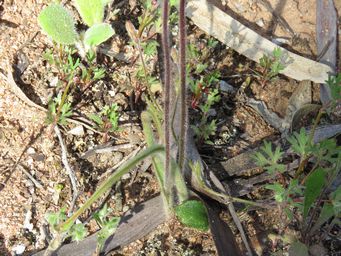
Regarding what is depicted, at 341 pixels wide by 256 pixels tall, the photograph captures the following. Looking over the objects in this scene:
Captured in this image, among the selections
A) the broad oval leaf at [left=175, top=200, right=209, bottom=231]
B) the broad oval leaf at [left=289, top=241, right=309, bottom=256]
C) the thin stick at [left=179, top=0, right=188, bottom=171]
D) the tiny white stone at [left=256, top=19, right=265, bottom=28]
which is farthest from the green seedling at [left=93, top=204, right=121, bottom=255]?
the tiny white stone at [left=256, top=19, right=265, bottom=28]

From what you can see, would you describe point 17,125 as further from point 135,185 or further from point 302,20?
point 302,20

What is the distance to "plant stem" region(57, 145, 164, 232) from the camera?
7.20 ft

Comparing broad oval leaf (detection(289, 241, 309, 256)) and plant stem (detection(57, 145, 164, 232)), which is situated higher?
plant stem (detection(57, 145, 164, 232))

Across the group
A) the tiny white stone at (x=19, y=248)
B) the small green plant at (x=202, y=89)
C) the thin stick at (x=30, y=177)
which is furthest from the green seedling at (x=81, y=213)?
the small green plant at (x=202, y=89)

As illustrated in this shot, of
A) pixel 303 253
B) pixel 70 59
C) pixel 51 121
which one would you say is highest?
pixel 70 59

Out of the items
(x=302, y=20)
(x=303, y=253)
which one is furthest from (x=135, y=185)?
(x=302, y=20)

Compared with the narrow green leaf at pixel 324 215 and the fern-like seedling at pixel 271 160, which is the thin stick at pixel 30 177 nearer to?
the fern-like seedling at pixel 271 160

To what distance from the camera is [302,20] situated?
138 inches

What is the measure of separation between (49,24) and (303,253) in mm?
1802

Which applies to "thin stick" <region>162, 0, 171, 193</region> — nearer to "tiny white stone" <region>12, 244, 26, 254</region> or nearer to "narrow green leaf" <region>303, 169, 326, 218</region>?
"narrow green leaf" <region>303, 169, 326, 218</region>

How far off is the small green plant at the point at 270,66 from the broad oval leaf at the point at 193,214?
1005 millimetres

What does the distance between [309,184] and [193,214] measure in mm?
567

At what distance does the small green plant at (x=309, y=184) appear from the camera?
2.43 metres

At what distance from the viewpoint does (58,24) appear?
2887 millimetres
